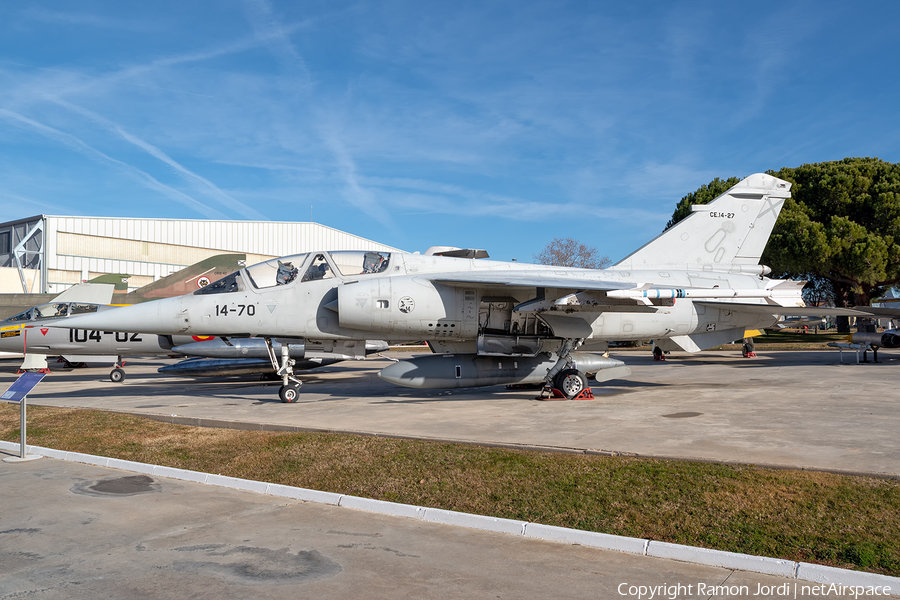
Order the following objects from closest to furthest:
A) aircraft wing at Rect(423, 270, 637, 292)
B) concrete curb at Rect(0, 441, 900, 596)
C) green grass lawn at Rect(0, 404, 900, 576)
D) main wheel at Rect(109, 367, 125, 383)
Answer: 1. concrete curb at Rect(0, 441, 900, 596)
2. green grass lawn at Rect(0, 404, 900, 576)
3. aircraft wing at Rect(423, 270, 637, 292)
4. main wheel at Rect(109, 367, 125, 383)

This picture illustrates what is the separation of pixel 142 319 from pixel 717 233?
13.1m

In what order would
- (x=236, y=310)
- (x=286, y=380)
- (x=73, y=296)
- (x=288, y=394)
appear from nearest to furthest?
(x=236, y=310) < (x=288, y=394) < (x=286, y=380) < (x=73, y=296)

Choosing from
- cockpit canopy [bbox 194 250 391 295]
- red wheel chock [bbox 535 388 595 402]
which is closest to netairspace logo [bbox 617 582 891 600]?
red wheel chock [bbox 535 388 595 402]

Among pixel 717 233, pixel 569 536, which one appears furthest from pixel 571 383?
pixel 569 536

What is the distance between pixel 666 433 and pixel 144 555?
22.1 feet

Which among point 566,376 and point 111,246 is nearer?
point 566,376

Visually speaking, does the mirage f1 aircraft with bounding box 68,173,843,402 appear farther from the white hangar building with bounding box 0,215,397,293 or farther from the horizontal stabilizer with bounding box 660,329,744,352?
the white hangar building with bounding box 0,215,397,293

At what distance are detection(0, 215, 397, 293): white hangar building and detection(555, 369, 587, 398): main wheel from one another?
1460 inches

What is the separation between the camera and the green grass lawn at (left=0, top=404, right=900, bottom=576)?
447 cm

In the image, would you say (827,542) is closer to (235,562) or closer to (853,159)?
(235,562)

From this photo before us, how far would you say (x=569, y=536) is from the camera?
15.3 feet

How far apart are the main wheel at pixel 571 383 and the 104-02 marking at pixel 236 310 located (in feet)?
21.7

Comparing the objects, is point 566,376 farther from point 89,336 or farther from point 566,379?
point 89,336

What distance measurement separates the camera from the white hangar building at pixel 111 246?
38938 mm
